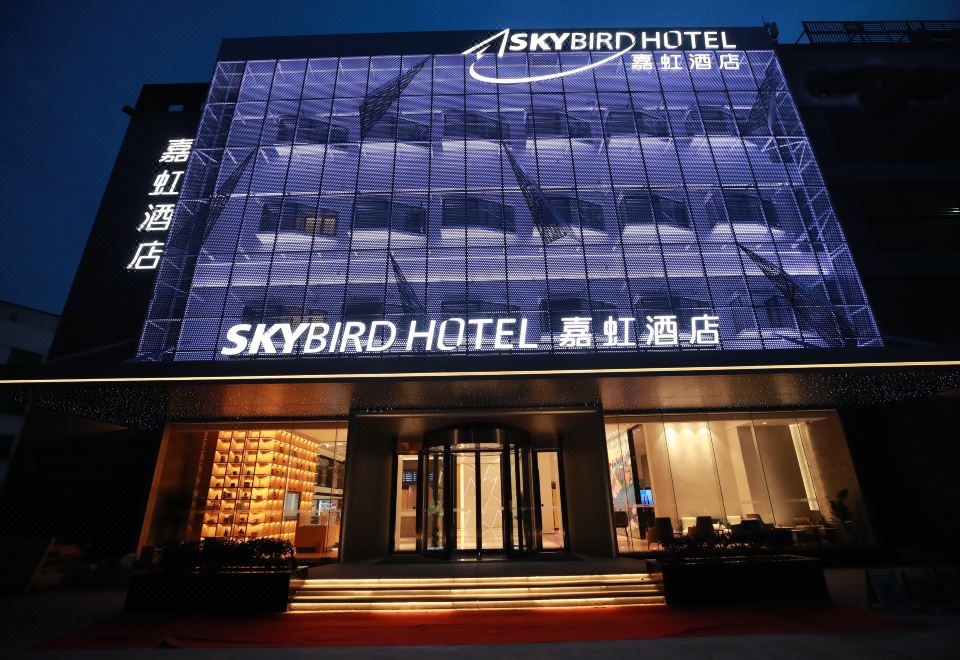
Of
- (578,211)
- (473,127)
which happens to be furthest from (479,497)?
(473,127)

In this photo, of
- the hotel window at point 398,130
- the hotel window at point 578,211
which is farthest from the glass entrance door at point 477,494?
the hotel window at point 398,130

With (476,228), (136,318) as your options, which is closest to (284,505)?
(136,318)

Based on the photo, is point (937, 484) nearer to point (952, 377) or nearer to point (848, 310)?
point (952, 377)

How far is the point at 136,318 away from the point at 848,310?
20.5 meters

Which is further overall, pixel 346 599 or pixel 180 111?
pixel 180 111

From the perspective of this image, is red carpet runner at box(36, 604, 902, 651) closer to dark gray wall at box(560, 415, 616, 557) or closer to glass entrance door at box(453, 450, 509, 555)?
dark gray wall at box(560, 415, 616, 557)

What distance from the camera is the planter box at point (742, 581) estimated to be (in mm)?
8586

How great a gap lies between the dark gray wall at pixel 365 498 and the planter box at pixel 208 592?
3.48 metres

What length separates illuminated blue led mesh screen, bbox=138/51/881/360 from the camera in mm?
13438

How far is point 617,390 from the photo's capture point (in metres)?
11.4

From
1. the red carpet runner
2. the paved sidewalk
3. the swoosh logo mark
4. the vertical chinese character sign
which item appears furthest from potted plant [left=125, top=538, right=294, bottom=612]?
the swoosh logo mark

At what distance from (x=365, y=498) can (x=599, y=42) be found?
1701 cm

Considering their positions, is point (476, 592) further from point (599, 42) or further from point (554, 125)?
point (599, 42)

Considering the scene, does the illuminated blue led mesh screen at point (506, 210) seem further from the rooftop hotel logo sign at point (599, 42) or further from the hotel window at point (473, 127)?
the rooftop hotel logo sign at point (599, 42)
